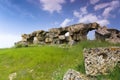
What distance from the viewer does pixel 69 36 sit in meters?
53.8

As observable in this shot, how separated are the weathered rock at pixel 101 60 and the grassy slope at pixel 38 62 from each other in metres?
12.9

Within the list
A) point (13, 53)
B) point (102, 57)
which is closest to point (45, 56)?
point (13, 53)

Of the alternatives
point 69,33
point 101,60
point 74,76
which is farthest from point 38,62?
point 69,33

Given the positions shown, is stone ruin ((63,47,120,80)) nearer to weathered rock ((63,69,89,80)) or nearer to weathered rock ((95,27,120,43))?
weathered rock ((63,69,89,80))

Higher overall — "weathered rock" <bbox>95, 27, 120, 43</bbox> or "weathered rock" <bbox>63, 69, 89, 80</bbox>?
"weathered rock" <bbox>95, 27, 120, 43</bbox>

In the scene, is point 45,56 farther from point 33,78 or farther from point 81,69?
point 81,69

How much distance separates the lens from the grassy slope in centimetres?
2766

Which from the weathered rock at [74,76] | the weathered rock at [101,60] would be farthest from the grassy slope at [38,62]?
the weathered rock at [74,76]

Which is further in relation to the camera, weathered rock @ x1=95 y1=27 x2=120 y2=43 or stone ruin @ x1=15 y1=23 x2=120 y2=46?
stone ruin @ x1=15 y1=23 x2=120 y2=46

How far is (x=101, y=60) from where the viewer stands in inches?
486

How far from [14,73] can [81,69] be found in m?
15.7

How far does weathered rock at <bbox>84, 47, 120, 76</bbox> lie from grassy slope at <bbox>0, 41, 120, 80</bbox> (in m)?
12.9

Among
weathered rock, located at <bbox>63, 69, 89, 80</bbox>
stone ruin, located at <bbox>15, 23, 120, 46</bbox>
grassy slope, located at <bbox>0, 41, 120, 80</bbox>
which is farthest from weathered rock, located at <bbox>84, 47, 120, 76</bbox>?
stone ruin, located at <bbox>15, 23, 120, 46</bbox>

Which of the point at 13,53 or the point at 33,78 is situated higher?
the point at 13,53
